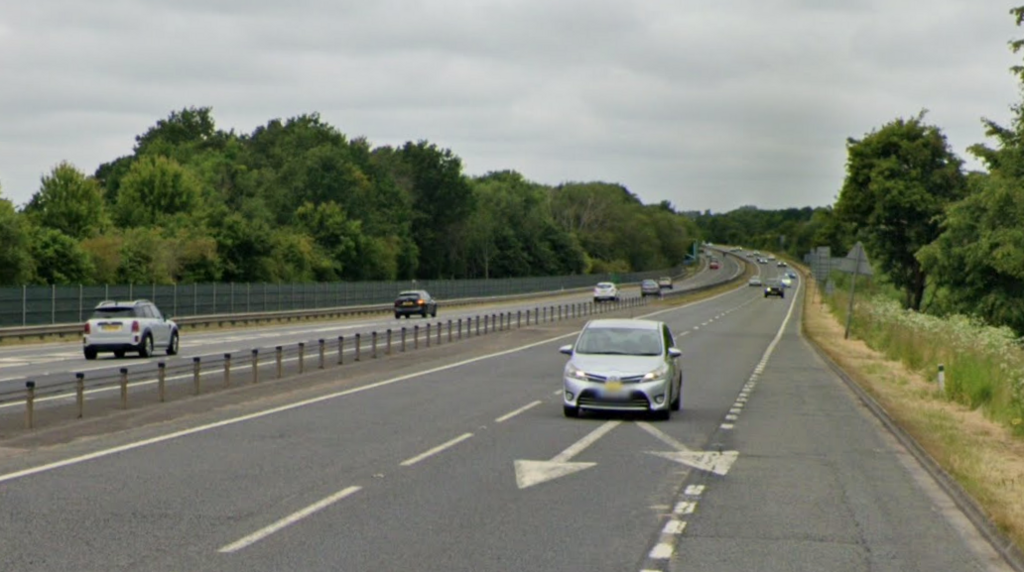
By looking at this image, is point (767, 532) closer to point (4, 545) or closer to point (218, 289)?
point (4, 545)

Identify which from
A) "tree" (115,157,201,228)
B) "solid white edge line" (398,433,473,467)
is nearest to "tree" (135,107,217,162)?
"tree" (115,157,201,228)

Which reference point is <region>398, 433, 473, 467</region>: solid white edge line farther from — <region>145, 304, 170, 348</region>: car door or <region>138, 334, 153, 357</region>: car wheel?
<region>145, 304, 170, 348</region>: car door

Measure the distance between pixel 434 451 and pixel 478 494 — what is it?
356 centimetres

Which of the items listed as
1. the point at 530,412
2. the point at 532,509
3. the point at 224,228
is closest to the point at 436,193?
the point at 224,228

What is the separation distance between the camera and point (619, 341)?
22344 mm

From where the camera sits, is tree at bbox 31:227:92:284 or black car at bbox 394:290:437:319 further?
black car at bbox 394:290:437:319

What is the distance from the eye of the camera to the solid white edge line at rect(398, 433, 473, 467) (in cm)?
1521

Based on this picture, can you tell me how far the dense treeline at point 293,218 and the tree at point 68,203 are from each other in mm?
104

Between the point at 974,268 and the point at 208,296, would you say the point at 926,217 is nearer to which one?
the point at 974,268

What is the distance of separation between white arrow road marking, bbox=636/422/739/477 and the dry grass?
7.78ft

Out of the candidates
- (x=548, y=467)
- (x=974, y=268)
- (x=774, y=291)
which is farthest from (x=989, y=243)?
(x=774, y=291)

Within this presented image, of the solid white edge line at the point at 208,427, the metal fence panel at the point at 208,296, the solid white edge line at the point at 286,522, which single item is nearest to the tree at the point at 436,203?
the metal fence panel at the point at 208,296

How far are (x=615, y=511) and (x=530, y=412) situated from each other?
10.1 meters

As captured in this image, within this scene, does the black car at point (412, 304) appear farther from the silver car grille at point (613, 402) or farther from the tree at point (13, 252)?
the silver car grille at point (613, 402)
